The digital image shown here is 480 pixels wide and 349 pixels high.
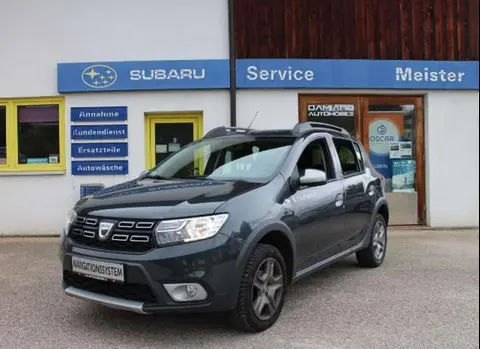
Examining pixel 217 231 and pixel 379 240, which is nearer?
pixel 217 231

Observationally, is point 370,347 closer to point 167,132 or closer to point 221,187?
point 221,187

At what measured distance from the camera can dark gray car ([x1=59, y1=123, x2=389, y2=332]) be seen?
3588mm

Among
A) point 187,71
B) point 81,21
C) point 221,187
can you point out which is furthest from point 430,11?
point 221,187

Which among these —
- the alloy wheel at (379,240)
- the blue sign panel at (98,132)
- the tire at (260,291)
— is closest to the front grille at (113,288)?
the tire at (260,291)

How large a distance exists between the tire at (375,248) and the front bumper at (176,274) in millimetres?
3016

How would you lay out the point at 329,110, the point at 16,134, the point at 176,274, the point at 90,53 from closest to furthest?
the point at 176,274 → the point at 90,53 → the point at 16,134 → the point at 329,110

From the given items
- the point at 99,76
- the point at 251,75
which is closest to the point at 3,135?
the point at 99,76

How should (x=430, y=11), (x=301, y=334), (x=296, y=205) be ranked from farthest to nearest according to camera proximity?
(x=430, y=11) < (x=296, y=205) < (x=301, y=334)

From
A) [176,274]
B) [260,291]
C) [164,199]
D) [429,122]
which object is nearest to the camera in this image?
[176,274]

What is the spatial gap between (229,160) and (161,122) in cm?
461

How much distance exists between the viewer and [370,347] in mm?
3766

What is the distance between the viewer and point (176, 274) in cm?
355

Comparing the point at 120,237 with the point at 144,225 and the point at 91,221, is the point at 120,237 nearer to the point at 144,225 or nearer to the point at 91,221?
the point at 144,225

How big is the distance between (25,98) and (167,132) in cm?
270
